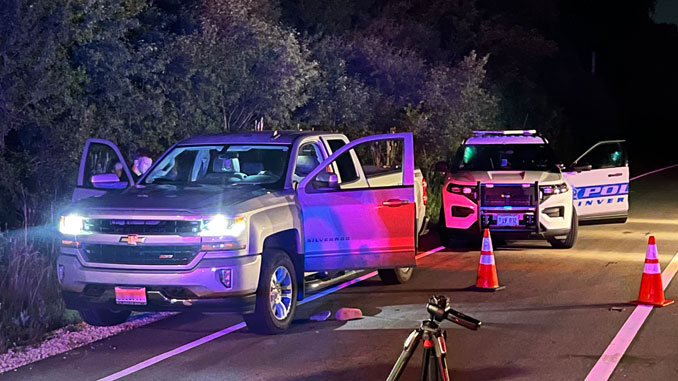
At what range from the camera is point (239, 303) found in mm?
8273

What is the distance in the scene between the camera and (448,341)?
8492mm

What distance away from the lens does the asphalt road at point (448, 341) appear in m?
7.46

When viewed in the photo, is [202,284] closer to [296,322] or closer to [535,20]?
[296,322]

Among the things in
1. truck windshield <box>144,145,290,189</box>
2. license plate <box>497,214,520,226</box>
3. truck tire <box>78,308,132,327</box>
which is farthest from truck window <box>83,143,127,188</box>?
license plate <box>497,214,520,226</box>

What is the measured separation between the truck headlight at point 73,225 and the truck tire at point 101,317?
789 millimetres

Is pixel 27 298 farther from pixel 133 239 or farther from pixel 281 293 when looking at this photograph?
pixel 281 293

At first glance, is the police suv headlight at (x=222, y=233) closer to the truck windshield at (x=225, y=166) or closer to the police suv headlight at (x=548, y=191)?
the truck windshield at (x=225, y=166)

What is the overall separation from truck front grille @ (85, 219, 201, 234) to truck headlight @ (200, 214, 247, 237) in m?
0.07

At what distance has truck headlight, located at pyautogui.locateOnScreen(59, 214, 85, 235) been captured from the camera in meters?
8.64

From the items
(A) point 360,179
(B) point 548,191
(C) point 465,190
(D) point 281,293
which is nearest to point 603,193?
(B) point 548,191

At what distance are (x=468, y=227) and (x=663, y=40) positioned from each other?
65916 millimetres

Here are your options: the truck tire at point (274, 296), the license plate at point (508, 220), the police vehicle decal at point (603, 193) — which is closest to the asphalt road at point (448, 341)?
the truck tire at point (274, 296)

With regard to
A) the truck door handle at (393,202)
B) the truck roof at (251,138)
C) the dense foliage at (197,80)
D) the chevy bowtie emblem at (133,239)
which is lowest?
the chevy bowtie emblem at (133,239)

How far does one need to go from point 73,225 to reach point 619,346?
16.4 feet
